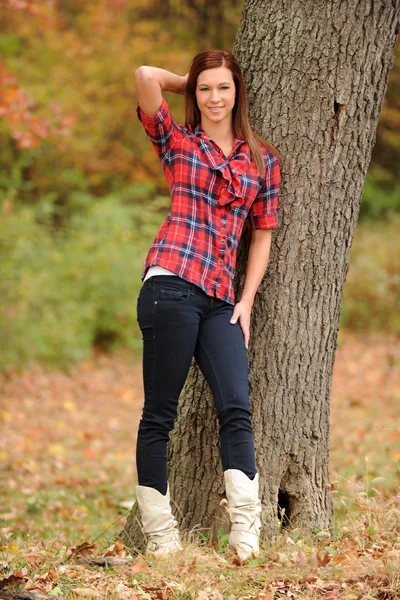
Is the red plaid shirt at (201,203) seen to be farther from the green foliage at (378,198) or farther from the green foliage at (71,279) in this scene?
the green foliage at (378,198)

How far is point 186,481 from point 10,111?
606cm

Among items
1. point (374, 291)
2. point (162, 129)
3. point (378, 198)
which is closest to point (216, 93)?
point (162, 129)

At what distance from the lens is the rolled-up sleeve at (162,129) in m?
3.26

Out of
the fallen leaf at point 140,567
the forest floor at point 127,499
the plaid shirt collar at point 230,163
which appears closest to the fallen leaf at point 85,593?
the forest floor at point 127,499

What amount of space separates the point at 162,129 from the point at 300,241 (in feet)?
2.74

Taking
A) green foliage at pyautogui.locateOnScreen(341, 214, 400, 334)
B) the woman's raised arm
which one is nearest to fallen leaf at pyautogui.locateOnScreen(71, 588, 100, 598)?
the woman's raised arm

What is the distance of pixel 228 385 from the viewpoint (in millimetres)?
3271

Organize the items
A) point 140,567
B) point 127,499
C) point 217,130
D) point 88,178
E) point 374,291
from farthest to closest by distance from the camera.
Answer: point 88,178
point 374,291
point 127,499
point 217,130
point 140,567

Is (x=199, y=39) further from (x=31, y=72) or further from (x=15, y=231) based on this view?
(x=15, y=231)

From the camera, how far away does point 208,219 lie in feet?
10.8

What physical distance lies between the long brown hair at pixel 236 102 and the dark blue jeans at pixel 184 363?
690mm

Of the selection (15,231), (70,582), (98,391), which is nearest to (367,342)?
(98,391)

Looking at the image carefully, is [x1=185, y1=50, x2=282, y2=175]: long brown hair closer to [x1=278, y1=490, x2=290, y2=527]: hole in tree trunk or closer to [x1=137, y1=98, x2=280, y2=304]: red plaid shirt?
[x1=137, y1=98, x2=280, y2=304]: red plaid shirt

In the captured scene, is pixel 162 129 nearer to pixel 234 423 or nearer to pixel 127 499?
pixel 234 423
